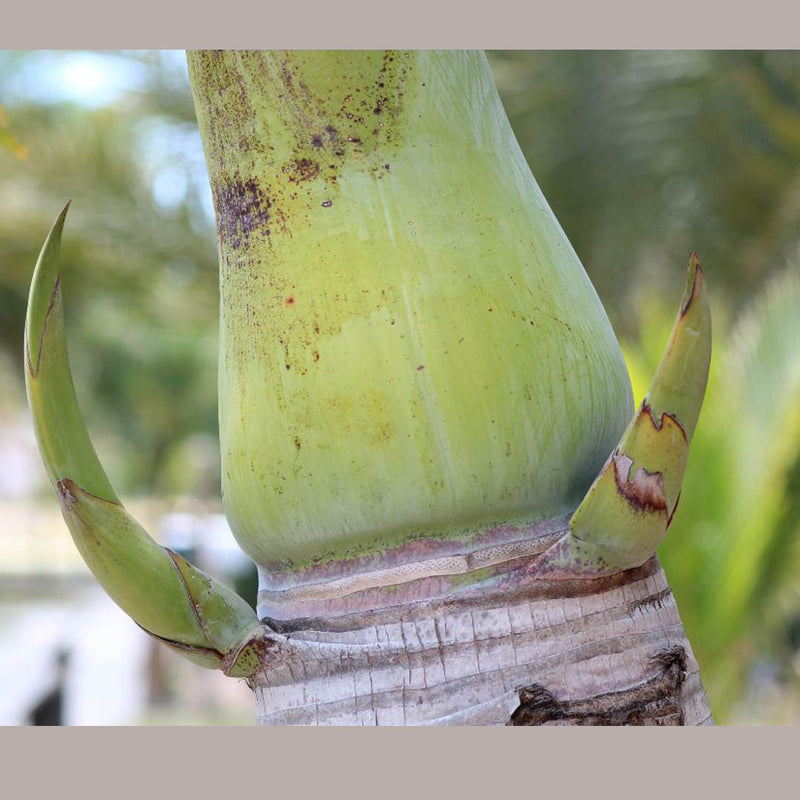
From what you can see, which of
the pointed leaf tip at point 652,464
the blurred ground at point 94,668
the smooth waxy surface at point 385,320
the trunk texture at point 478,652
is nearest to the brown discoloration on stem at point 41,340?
the smooth waxy surface at point 385,320

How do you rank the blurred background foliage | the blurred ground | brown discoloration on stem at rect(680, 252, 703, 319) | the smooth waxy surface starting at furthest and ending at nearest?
1. the blurred ground
2. the blurred background foliage
3. the smooth waxy surface
4. brown discoloration on stem at rect(680, 252, 703, 319)

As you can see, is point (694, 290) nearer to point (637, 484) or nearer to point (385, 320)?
point (637, 484)

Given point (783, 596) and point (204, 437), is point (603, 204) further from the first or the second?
point (204, 437)

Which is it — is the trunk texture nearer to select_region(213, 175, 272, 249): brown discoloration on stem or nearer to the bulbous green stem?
the bulbous green stem

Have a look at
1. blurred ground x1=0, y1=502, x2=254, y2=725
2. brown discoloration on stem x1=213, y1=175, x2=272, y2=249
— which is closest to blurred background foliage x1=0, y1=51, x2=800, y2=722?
brown discoloration on stem x1=213, y1=175, x2=272, y2=249

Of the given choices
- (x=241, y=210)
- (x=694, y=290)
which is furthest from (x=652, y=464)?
(x=241, y=210)
